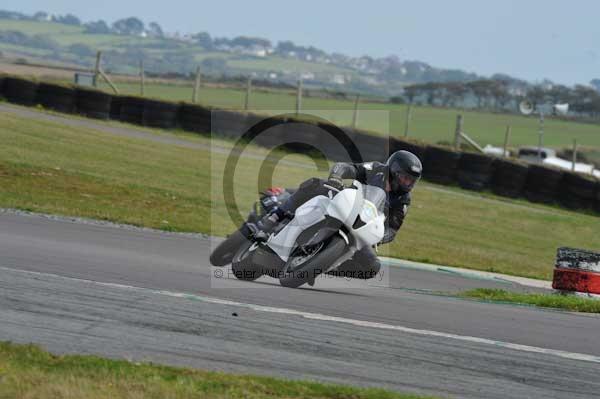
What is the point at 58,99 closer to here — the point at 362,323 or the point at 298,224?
the point at 298,224

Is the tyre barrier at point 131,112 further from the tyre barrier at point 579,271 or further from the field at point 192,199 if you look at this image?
the tyre barrier at point 579,271

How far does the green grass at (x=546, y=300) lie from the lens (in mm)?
11117

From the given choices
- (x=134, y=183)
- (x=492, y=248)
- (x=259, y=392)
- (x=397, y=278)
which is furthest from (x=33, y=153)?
(x=259, y=392)

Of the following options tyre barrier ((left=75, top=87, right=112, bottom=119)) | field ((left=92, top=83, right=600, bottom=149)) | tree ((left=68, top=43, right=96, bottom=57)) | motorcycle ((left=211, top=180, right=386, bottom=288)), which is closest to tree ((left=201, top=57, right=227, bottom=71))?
tree ((left=68, top=43, right=96, bottom=57))

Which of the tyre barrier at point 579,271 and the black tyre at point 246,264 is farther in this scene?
the tyre barrier at point 579,271

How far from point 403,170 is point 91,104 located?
77.5ft

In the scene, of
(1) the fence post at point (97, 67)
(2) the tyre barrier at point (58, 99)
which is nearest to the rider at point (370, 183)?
(2) the tyre barrier at point (58, 99)

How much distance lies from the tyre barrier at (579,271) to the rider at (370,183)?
11.1ft

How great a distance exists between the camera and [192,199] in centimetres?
1956

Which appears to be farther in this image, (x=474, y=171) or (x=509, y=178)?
(x=474, y=171)

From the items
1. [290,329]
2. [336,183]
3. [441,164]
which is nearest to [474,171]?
[441,164]

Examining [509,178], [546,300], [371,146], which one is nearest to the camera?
[546,300]

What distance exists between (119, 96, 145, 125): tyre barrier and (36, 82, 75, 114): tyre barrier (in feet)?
5.15

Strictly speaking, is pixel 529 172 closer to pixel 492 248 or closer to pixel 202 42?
pixel 492 248
